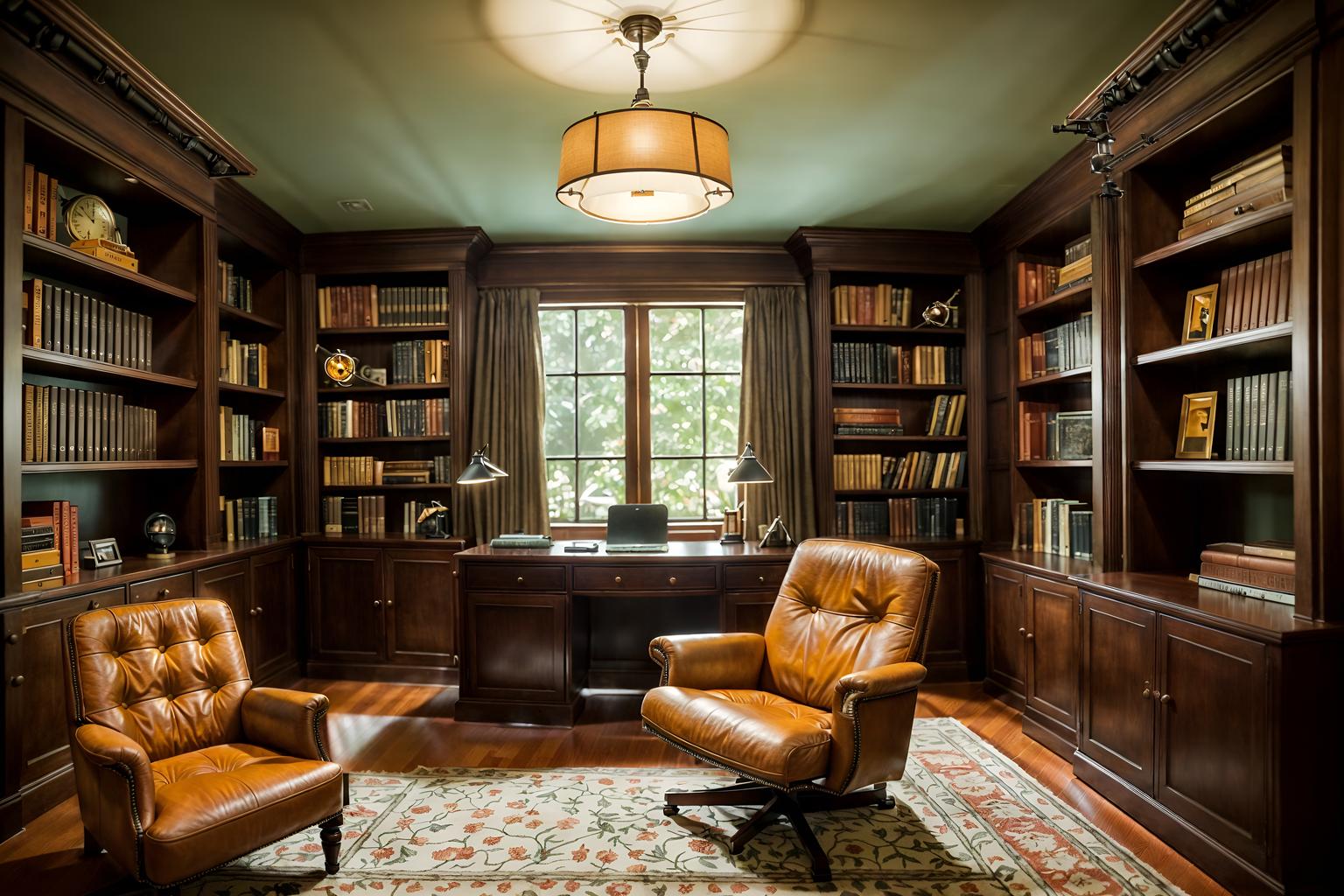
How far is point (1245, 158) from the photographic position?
2928mm

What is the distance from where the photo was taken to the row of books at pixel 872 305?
4.88 meters

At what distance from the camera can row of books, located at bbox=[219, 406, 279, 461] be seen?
4324mm

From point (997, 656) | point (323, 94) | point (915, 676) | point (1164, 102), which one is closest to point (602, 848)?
point (915, 676)

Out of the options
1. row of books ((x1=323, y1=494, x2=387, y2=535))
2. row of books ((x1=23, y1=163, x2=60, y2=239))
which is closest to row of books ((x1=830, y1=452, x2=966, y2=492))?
row of books ((x1=323, y1=494, x2=387, y2=535))

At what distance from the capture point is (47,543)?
291cm

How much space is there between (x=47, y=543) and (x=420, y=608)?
1.99 metres

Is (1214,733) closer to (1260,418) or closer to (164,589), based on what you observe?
(1260,418)

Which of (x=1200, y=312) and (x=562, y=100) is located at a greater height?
(x=562, y=100)

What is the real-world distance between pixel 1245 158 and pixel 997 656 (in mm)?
2640

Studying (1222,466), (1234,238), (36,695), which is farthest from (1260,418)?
(36,695)

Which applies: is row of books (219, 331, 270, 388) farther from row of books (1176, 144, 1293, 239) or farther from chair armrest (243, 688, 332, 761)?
row of books (1176, 144, 1293, 239)

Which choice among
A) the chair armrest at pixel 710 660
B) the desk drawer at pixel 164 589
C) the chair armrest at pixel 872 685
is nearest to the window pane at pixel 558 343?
the desk drawer at pixel 164 589

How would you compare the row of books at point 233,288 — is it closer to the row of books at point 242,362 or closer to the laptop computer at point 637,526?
the row of books at point 242,362

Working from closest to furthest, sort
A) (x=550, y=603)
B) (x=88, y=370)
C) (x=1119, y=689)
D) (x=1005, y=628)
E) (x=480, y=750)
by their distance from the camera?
(x=1119, y=689) < (x=88, y=370) < (x=480, y=750) < (x=550, y=603) < (x=1005, y=628)
